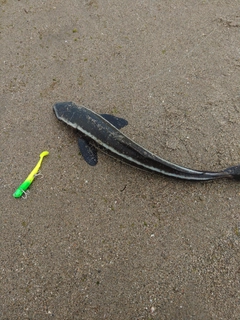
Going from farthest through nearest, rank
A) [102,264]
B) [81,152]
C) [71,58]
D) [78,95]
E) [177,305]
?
[71,58]
[78,95]
[81,152]
[102,264]
[177,305]

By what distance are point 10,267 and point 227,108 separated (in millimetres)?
3737

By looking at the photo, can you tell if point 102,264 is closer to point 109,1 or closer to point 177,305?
point 177,305

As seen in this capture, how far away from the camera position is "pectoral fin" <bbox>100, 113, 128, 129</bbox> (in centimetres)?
429

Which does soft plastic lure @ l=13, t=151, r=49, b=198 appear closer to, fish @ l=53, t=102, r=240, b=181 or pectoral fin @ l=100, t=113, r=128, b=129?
fish @ l=53, t=102, r=240, b=181

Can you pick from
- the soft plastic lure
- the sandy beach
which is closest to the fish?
the sandy beach

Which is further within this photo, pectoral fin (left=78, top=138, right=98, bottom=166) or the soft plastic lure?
pectoral fin (left=78, top=138, right=98, bottom=166)

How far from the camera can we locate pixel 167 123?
4.35 metres

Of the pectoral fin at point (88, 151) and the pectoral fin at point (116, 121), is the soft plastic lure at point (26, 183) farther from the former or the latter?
the pectoral fin at point (116, 121)

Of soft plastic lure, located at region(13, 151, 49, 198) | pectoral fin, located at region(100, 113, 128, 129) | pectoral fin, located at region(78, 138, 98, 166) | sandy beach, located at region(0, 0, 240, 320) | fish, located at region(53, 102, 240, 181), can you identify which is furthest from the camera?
pectoral fin, located at region(100, 113, 128, 129)

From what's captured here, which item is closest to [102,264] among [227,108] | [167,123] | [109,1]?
[167,123]

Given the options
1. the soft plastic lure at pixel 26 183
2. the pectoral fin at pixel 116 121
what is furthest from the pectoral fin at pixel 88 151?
the soft plastic lure at pixel 26 183

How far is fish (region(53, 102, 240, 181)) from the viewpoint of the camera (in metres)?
3.73

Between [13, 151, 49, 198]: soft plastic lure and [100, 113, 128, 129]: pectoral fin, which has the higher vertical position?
[13, 151, 49, 198]: soft plastic lure

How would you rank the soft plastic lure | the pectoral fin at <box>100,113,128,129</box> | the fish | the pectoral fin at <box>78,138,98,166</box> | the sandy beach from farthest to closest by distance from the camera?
the pectoral fin at <box>100,113,128,129</box> < the pectoral fin at <box>78,138,98,166</box> < the soft plastic lure < the fish < the sandy beach
